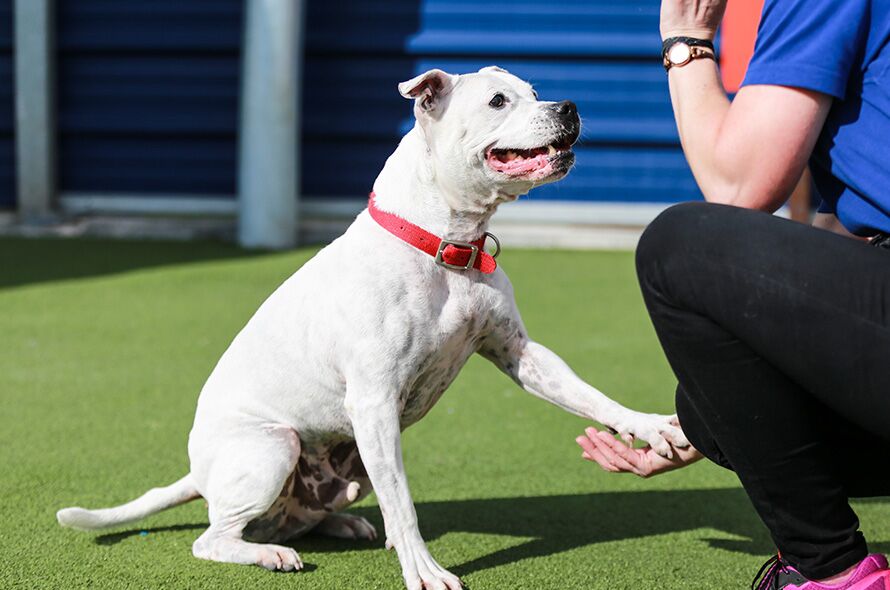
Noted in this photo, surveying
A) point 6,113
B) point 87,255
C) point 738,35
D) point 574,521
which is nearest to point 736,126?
point 574,521

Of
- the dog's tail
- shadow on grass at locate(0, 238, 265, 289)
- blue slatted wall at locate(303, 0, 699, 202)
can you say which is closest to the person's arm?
the dog's tail

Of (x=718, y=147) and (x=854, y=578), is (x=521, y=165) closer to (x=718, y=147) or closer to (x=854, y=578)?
(x=718, y=147)

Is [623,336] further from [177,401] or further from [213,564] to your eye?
[213,564]

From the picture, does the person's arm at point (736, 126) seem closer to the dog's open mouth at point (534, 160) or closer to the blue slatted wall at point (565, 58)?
the dog's open mouth at point (534, 160)

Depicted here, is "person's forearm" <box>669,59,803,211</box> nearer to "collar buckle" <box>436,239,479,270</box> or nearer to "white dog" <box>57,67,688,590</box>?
"white dog" <box>57,67,688,590</box>

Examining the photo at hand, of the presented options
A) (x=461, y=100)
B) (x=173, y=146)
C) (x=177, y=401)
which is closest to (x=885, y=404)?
(x=461, y=100)

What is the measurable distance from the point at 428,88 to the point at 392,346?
61 cm

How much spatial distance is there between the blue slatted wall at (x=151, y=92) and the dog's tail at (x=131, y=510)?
6116mm

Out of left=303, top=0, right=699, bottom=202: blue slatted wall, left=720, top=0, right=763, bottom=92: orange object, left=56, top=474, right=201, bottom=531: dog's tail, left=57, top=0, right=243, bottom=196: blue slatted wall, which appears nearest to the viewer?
left=56, top=474, right=201, bottom=531: dog's tail

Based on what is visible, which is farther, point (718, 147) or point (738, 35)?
point (738, 35)

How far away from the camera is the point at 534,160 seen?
2.58 metres

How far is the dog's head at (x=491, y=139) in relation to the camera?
2.57 m

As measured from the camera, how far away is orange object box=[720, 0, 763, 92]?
24.6ft

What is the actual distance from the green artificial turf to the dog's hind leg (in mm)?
46
